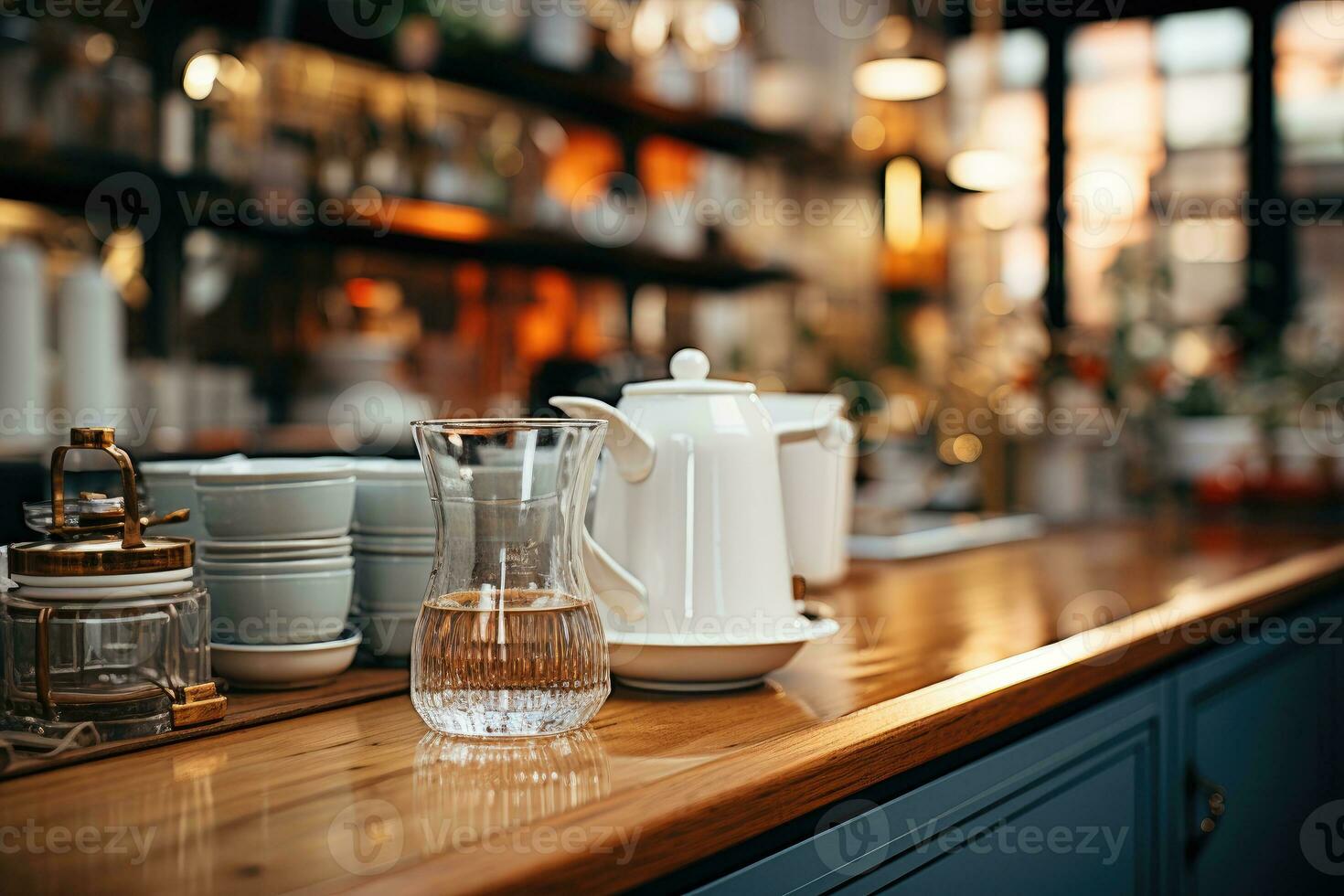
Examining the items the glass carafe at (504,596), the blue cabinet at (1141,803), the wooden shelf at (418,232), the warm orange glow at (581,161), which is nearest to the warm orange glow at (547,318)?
the wooden shelf at (418,232)

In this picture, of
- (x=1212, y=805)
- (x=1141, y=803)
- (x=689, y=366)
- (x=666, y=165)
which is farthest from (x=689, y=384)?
(x=666, y=165)

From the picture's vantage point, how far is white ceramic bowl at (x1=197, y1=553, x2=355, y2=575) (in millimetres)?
824

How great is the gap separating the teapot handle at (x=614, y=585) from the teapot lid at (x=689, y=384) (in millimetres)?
127

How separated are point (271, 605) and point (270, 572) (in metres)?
0.02

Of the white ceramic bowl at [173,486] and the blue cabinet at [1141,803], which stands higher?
the white ceramic bowl at [173,486]

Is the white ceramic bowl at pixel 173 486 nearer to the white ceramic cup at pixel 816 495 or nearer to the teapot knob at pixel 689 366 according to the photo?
the teapot knob at pixel 689 366

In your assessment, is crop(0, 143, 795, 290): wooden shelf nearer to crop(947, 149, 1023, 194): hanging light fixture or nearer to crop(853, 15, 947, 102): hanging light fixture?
crop(853, 15, 947, 102): hanging light fixture

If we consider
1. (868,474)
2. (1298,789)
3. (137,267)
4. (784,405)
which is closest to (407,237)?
(137,267)

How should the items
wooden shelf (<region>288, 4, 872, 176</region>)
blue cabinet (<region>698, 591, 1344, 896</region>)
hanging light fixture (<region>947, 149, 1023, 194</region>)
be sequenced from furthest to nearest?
hanging light fixture (<region>947, 149, 1023, 194</region>), wooden shelf (<region>288, 4, 872, 176</region>), blue cabinet (<region>698, 591, 1344, 896</region>)

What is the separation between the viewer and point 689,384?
35.5 inches

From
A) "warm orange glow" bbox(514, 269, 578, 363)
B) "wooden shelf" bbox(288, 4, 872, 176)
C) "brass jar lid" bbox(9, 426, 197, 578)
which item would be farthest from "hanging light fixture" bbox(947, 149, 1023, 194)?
"brass jar lid" bbox(9, 426, 197, 578)

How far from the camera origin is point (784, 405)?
1379mm

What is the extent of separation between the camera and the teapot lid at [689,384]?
900 millimetres

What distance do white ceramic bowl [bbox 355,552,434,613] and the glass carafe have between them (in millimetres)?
159
